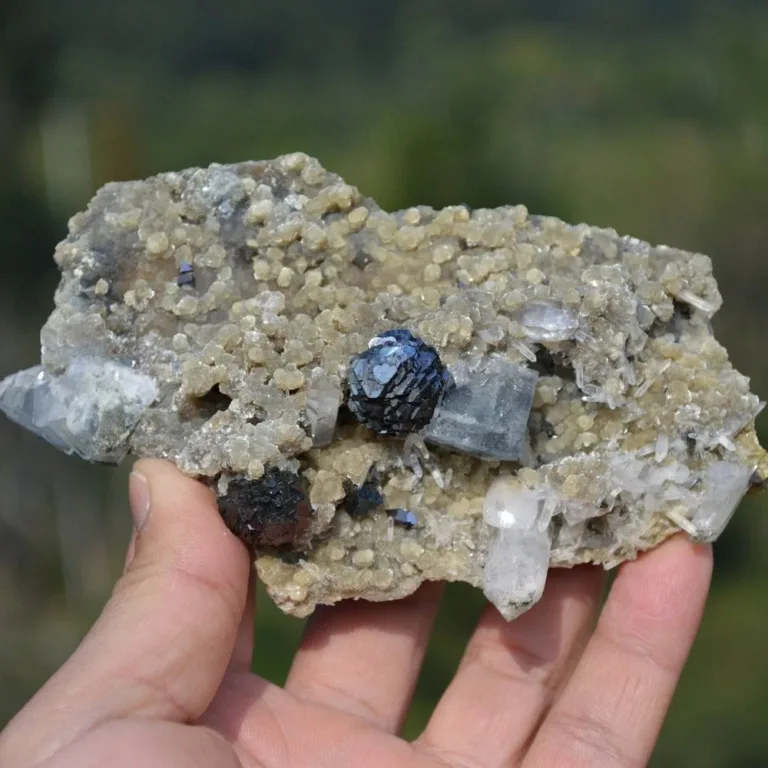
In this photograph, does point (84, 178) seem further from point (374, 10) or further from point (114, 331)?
point (114, 331)

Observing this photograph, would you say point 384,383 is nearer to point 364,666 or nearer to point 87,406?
point 87,406

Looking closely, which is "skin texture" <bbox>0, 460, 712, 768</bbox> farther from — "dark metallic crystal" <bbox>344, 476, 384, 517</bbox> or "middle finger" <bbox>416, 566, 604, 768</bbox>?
"dark metallic crystal" <bbox>344, 476, 384, 517</bbox>

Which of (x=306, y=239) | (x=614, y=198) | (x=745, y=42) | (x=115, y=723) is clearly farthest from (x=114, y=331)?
(x=745, y=42)

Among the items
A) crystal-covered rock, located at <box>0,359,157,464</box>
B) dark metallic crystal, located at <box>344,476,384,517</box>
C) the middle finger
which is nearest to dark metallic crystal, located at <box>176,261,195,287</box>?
crystal-covered rock, located at <box>0,359,157,464</box>

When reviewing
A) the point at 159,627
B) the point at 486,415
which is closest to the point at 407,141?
the point at 486,415

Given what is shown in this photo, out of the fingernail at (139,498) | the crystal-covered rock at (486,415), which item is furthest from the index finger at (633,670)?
the fingernail at (139,498)

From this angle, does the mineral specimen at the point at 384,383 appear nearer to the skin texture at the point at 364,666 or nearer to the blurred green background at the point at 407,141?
the skin texture at the point at 364,666

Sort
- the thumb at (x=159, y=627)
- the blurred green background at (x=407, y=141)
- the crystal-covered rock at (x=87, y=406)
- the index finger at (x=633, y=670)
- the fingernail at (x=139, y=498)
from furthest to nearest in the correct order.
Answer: the blurred green background at (x=407, y=141) → the index finger at (x=633, y=670) → the crystal-covered rock at (x=87, y=406) → the fingernail at (x=139, y=498) → the thumb at (x=159, y=627)
